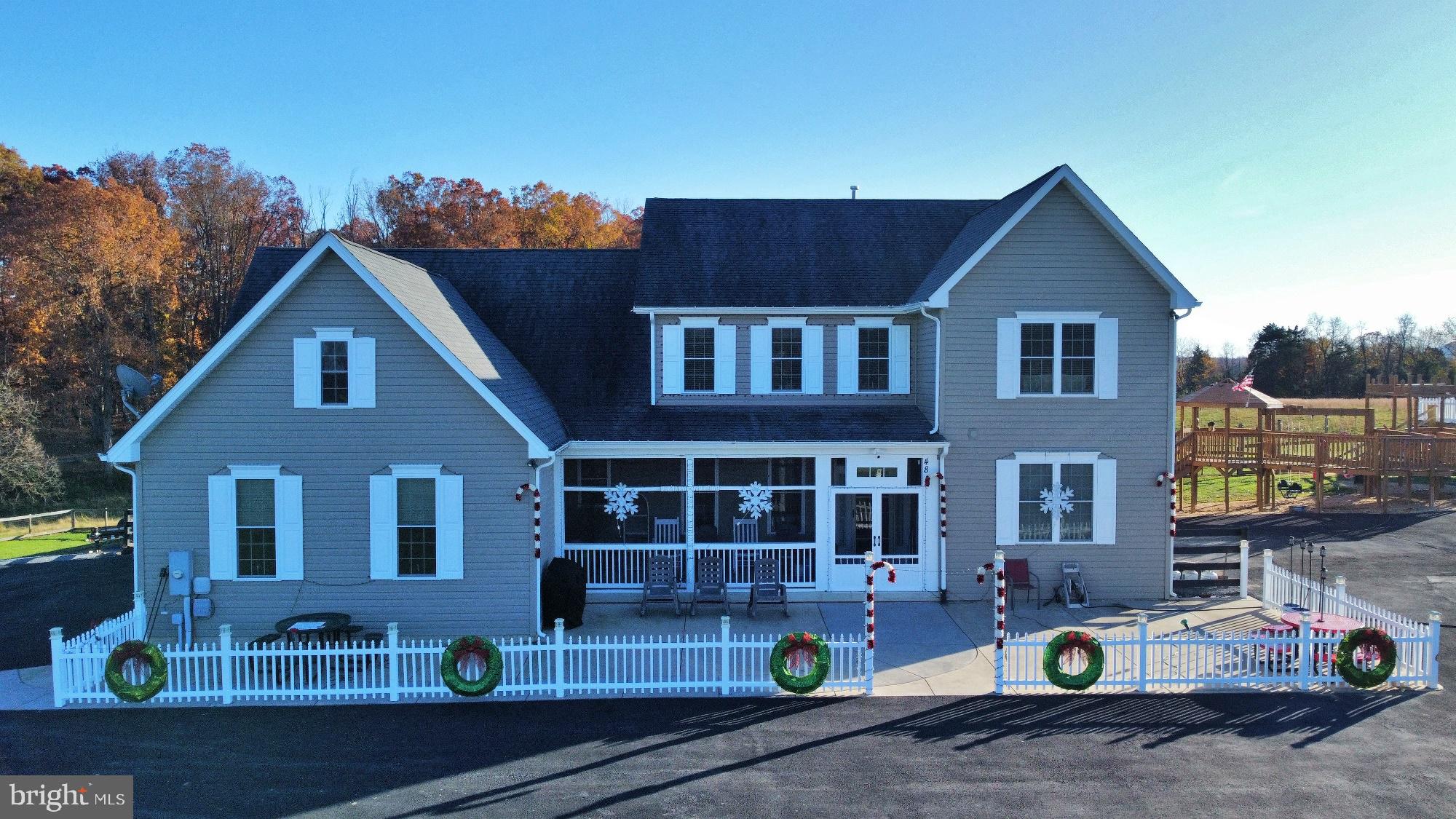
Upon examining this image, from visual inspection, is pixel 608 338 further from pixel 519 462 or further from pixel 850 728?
pixel 850 728

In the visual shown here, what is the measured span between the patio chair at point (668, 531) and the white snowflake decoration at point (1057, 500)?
7.55 meters

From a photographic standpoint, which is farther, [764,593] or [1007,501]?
[1007,501]

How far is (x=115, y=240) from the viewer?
3716 cm

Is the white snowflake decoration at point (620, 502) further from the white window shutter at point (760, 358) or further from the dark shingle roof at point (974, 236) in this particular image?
the dark shingle roof at point (974, 236)

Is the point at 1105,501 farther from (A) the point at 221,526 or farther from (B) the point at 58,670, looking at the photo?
(B) the point at 58,670

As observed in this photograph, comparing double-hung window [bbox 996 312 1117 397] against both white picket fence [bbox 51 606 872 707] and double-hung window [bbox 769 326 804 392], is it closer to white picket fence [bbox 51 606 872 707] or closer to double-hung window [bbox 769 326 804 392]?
double-hung window [bbox 769 326 804 392]

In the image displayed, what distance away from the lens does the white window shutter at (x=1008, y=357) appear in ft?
55.8

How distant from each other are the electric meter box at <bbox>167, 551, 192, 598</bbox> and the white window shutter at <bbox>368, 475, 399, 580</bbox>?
9.64 feet

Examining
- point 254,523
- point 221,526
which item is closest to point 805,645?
point 254,523

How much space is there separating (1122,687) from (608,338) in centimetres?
1264

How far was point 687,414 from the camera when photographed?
18.2 metres

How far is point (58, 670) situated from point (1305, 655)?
17563 mm

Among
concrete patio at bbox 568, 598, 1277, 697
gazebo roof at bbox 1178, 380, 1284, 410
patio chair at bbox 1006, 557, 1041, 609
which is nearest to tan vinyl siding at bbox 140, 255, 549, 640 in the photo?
concrete patio at bbox 568, 598, 1277, 697

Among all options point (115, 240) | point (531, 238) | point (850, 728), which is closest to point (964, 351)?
point (850, 728)
